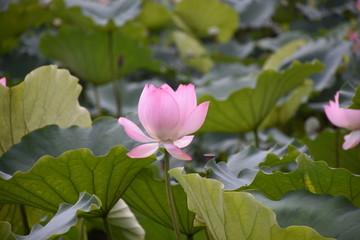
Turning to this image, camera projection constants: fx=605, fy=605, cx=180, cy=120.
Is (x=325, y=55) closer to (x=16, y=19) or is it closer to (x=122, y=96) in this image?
(x=122, y=96)

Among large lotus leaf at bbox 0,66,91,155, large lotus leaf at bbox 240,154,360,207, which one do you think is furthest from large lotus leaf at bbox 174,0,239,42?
large lotus leaf at bbox 240,154,360,207

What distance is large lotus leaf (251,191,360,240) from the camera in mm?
804

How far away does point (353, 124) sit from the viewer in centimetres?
99

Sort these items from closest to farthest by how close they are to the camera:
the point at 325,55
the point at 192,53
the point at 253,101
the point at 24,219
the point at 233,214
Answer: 1. the point at 233,214
2. the point at 24,219
3. the point at 253,101
4. the point at 325,55
5. the point at 192,53

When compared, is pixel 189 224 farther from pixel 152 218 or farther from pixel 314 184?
pixel 314 184

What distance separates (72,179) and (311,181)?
378 millimetres

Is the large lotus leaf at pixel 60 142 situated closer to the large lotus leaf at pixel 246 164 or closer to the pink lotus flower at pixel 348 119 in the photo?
the large lotus leaf at pixel 246 164

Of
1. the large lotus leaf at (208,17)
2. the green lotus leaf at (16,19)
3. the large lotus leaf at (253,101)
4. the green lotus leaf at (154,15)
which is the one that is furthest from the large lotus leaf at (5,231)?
A: the large lotus leaf at (208,17)

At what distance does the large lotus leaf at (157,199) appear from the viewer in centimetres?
101

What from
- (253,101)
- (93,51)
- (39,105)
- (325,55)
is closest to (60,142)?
(39,105)

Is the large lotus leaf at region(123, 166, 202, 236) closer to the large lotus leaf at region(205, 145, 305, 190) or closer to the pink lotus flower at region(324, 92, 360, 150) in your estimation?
the large lotus leaf at region(205, 145, 305, 190)

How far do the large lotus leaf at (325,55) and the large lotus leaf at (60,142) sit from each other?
1.13 m

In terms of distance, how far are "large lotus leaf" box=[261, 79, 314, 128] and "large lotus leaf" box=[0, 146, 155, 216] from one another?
3.43ft

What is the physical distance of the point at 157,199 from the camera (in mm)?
1028
